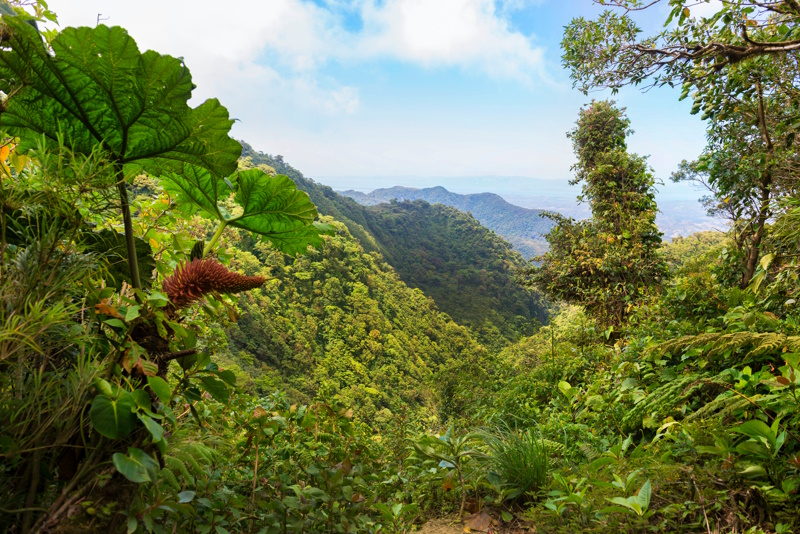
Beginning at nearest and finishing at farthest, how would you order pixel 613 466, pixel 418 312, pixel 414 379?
pixel 613 466 < pixel 414 379 < pixel 418 312

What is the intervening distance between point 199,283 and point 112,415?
0.94 feet

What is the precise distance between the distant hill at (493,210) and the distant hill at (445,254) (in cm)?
2402

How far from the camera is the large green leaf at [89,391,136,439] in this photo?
60 cm

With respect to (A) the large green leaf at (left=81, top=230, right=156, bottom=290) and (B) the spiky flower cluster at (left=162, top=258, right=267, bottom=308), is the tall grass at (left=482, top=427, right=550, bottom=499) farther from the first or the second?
(A) the large green leaf at (left=81, top=230, right=156, bottom=290)

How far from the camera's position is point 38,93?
2.55 ft

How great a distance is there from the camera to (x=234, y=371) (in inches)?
61.4

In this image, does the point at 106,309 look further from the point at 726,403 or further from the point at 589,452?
the point at 726,403

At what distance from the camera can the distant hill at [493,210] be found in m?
84.9

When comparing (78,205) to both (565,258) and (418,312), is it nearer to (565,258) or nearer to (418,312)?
(565,258)

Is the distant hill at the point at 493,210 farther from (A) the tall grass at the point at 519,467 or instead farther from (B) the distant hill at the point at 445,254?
(A) the tall grass at the point at 519,467

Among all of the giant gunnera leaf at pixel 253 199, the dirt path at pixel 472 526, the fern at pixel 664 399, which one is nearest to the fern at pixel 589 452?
the fern at pixel 664 399

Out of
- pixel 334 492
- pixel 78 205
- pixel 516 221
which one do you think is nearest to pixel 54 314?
pixel 78 205

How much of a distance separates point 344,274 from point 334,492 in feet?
88.2

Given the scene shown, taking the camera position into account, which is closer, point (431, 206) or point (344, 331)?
point (344, 331)
